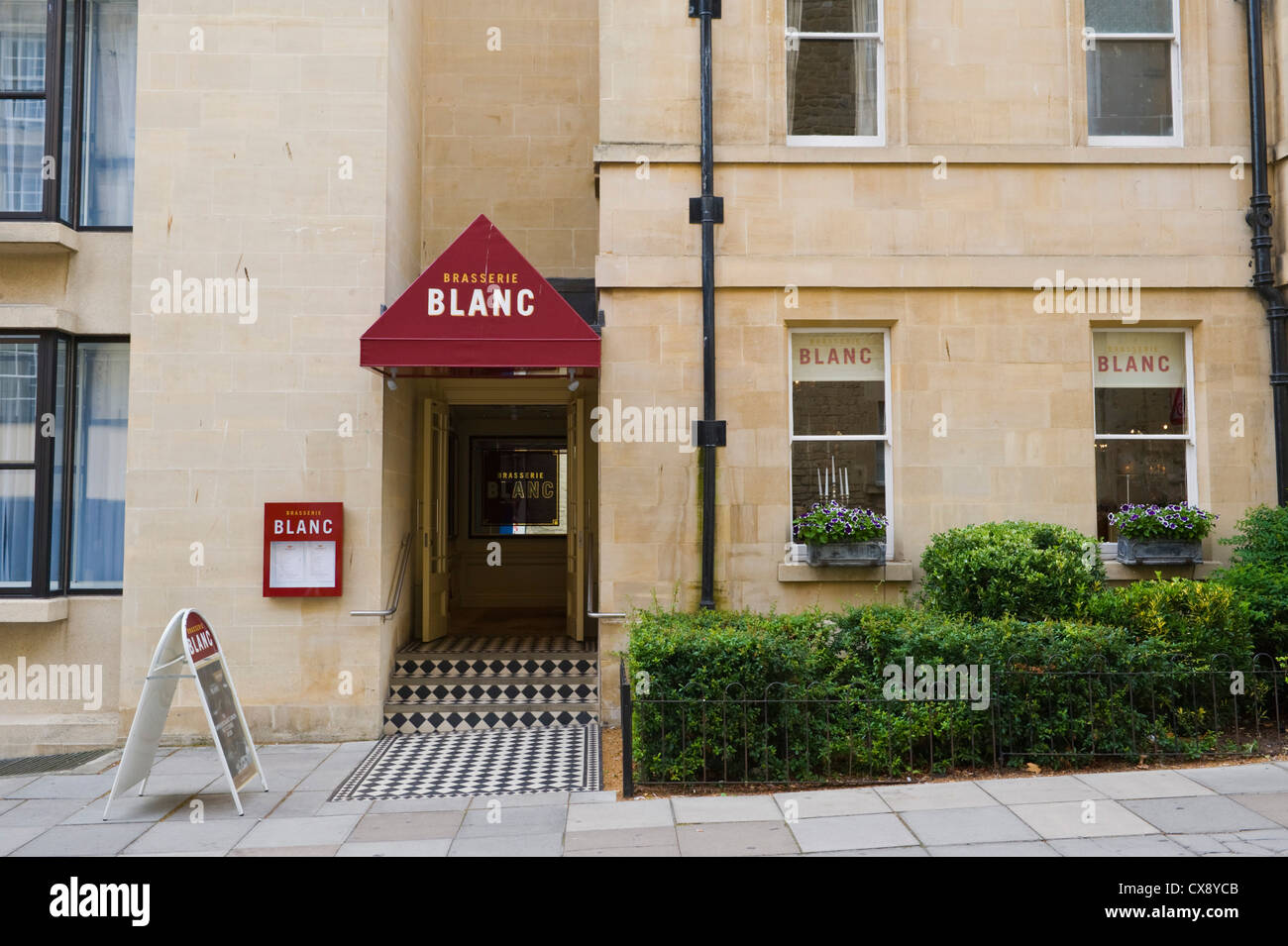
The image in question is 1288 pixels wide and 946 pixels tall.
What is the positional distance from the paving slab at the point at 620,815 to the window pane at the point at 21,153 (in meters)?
8.41

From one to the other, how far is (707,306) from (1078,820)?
564 centimetres

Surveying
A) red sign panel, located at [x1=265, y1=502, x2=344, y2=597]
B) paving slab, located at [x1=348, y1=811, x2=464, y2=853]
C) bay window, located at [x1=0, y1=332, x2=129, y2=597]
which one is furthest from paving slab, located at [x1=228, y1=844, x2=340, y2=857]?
bay window, located at [x1=0, y1=332, x2=129, y2=597]

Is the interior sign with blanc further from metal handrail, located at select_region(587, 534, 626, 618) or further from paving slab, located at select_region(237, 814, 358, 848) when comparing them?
metal handrail, located at select_region(587, 534, 626, 618)

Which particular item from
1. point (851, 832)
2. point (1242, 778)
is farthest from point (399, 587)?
point (1242, 778)

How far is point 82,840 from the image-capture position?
652cm

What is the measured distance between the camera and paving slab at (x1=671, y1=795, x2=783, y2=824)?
6453 mm

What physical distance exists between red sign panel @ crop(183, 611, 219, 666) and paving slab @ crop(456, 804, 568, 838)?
238 centimetres

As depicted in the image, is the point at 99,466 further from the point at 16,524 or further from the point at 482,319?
the point at 482,319

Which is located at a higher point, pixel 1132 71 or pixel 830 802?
pixel 1132 71

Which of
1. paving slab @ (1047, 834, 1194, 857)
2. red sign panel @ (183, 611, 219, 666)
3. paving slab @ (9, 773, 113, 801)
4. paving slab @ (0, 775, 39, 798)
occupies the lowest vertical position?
paving slab @ (0, 775, 39, 798)

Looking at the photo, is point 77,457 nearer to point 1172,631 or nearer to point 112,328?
point 112,328

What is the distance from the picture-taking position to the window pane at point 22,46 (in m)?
10.0

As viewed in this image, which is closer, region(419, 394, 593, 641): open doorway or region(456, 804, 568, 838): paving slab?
region(456, 804, 568, 838): paving slab

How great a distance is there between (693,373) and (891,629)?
3339mm
